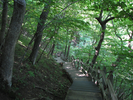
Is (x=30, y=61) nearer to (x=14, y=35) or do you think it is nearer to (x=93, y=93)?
(x=14, y=35)

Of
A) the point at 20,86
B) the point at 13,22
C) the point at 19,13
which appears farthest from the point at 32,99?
the point at 19,13

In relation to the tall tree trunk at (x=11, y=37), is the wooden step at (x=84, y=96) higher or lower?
lower

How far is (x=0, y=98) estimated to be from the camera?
3.40 m

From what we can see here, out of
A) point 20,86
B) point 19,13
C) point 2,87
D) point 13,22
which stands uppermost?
point 19,13

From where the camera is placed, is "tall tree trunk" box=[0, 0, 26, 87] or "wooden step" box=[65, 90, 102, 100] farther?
"wooden step" box=[65, 90, 102, 100]

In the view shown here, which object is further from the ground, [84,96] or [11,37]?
[11,37]

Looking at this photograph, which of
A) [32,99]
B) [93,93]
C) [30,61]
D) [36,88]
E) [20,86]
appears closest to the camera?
[32,99]

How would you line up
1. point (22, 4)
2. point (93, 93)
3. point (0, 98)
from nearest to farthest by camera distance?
1. point (0, 98)
2. point (22, 4)
3. point (93, 93)

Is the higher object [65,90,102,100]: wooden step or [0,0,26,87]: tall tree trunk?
[0,0,26,87]: tall tree trunk

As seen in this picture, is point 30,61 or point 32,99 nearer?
point 32,99

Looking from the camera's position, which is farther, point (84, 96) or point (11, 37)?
point (84, 96)

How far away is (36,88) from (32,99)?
1.22 m

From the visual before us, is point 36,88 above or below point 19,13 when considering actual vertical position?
below

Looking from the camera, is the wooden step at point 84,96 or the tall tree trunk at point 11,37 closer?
the tall tree trunk at point 11,37
